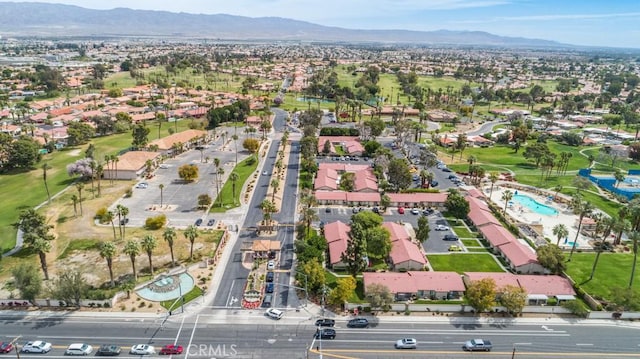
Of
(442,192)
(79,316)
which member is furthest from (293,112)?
(79,316)

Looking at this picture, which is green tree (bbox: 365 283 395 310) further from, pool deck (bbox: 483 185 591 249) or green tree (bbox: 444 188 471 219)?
pool deck (bbox: 483 185 591 249)

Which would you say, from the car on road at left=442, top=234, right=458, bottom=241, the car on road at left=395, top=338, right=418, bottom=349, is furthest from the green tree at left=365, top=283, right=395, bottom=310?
the car on road at left=442, top=234, right=458, bottom=241

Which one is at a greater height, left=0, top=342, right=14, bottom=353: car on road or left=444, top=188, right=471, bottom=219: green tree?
left=444, top=188, right=471, bottom=219: green tree

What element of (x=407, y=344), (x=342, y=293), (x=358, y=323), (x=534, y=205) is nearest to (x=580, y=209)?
(x=534, y=205)

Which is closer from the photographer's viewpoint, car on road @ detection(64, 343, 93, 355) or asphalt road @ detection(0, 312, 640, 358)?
car on road @ detection(64, 343, 93, 355)

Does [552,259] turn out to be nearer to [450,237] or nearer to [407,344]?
[450,237]
